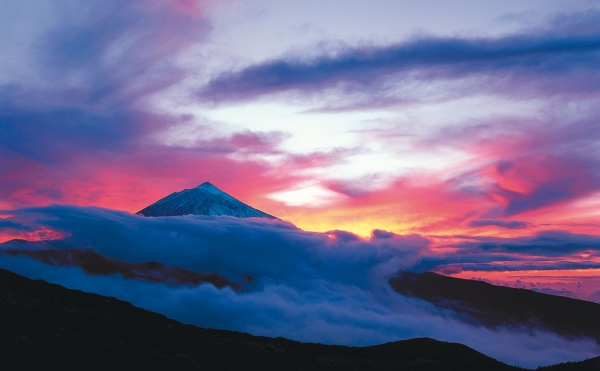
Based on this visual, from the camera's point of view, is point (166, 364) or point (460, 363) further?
point (460, 363)

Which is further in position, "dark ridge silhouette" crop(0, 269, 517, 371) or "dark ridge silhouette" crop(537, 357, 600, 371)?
"dark ridge silhouette" crop(537, 357, 600, 371)

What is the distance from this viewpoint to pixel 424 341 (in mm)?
112375

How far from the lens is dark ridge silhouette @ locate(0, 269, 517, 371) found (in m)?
42.8

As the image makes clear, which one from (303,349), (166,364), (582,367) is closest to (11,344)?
(166,364)

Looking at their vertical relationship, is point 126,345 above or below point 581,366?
below

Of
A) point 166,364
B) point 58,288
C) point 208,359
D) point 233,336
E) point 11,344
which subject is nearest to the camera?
point 11,344

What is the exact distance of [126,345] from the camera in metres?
48.7

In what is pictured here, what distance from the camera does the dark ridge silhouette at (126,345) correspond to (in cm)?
4284

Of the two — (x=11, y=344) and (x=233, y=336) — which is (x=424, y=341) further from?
(x=11, y=344)

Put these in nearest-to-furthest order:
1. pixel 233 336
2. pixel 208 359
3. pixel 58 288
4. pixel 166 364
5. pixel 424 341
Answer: pixel 166 364 < pixel 208 359 < pixel 233 336 < pixel 58 288 < pixel 424 341

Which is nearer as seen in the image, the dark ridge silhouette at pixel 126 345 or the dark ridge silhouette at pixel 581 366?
the dark ridge silhouette at pixel 126 345

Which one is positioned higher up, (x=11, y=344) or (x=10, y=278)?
(x=10, y=278)

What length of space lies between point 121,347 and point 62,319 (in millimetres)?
7949

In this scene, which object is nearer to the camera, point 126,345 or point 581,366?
point 126,345
